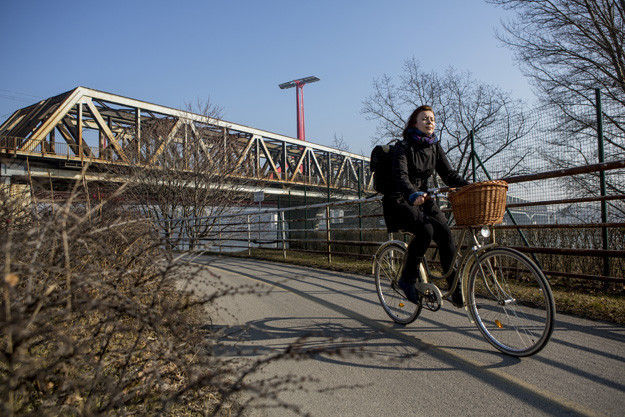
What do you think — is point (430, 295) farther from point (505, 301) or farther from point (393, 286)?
point (505, 301)

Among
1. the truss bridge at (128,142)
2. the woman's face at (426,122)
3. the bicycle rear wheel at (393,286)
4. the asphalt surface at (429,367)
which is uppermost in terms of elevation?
the truss bridge at (128,142)

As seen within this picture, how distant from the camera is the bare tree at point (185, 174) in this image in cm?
1529

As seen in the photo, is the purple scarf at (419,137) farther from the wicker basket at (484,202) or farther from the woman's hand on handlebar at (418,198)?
the wicker basket at (484,202)

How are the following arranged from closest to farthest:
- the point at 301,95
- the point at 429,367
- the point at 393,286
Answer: the point at 429,367 → the point at 393,286 → the point at 301,95

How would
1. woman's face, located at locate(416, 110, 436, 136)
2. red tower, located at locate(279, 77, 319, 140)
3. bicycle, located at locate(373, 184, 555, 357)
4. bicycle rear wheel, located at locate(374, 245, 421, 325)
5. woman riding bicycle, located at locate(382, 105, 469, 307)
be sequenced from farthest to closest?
red tower, located at locate(279, 77, 319, 140), bicycle rear wheel, located at locate(374, 245, 421, 325), woman's face, located at locate(416, 110, 436, 136), woman riding bicycle, located at locate(382, 105, 469, 307), bicycle, located at locate(373, 184, 555, 357)

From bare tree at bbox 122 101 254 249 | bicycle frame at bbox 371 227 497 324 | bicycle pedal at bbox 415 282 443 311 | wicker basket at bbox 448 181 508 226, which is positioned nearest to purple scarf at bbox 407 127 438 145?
wicker basket at bbox 448 181 508 226

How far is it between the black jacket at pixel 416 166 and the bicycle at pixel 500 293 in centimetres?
61

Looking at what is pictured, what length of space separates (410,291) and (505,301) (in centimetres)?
88

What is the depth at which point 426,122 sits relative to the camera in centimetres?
373

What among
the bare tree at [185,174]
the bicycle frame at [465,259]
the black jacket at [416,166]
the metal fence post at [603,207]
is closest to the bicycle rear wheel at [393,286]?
the bicycle frame at [465,259]

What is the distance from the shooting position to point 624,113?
385 inches

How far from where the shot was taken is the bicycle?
290cm

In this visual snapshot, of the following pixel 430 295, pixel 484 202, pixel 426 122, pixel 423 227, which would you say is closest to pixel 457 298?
pixel 430 295

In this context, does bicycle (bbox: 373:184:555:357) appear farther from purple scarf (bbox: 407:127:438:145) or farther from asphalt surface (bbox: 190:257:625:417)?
purple scarf (bbox: 407:127:438:145)
